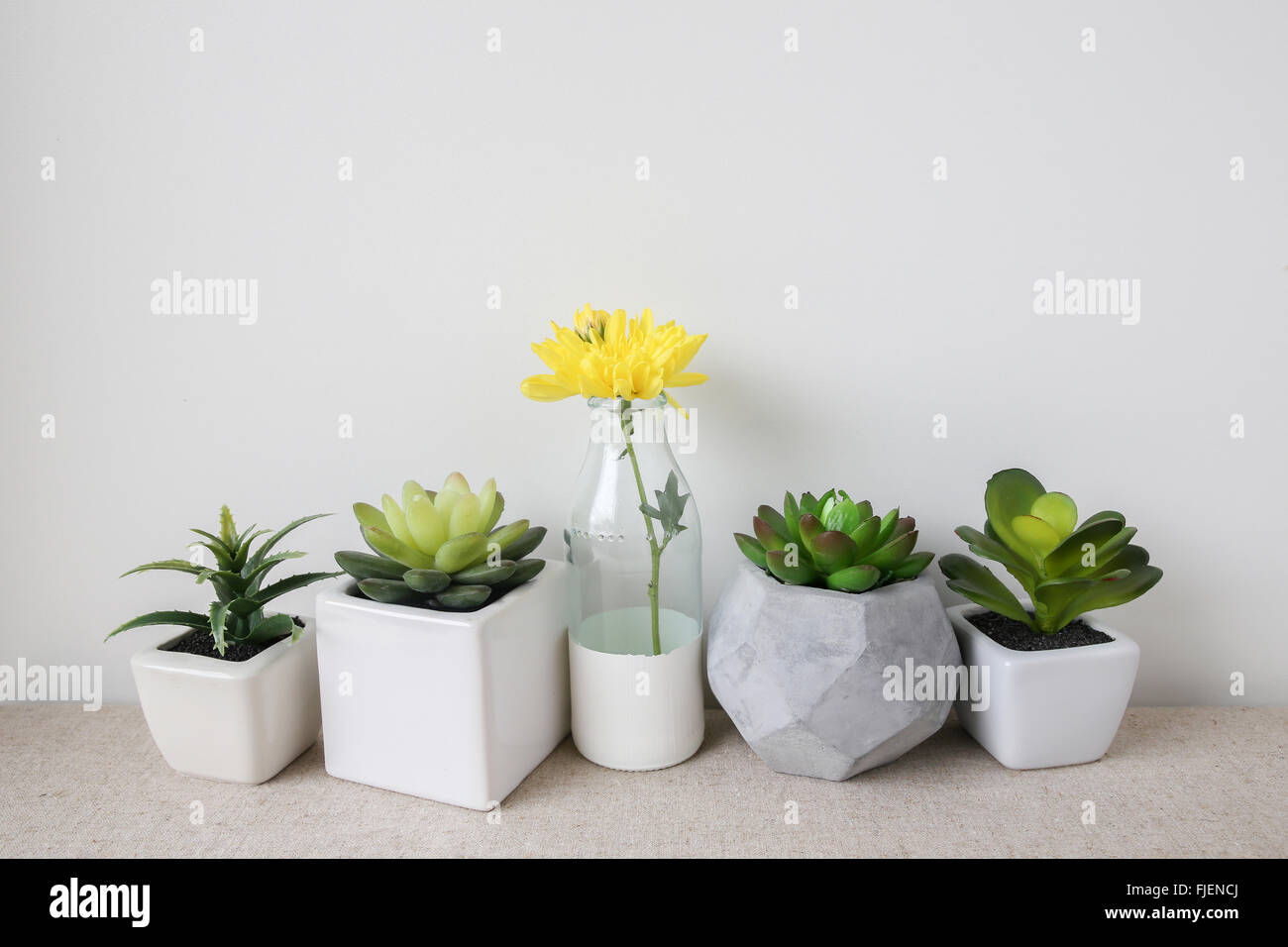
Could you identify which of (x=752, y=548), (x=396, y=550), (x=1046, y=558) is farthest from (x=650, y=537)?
(x=1046, y=558)

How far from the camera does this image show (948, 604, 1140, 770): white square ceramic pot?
0.70 meters

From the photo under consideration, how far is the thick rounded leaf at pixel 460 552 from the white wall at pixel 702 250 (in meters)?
0.14

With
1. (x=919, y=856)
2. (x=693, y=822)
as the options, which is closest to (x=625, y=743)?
(x=693, y=822)

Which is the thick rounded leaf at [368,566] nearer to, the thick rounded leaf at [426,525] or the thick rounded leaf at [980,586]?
the thick rounded leaf at [426,525]

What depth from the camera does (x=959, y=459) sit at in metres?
0.80

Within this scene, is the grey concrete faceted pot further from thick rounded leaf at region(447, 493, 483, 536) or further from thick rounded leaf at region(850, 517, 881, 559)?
thick rounded leaf at region(447, 493, 483, 536)

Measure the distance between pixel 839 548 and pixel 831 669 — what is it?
0.27 feet

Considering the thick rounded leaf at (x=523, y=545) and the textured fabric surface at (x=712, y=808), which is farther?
the thick rounded leaf at (x=523, y=545)

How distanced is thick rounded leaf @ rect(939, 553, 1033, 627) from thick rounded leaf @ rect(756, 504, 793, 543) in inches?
5.1

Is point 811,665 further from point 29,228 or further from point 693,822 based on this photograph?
point 29,228

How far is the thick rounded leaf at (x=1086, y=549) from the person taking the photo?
0.70 metres

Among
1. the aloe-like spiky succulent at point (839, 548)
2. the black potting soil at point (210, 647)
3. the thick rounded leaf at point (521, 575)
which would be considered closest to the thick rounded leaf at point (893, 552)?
the aloe-like spiky succulent at point (839, 548)

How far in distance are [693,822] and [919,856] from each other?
15cm

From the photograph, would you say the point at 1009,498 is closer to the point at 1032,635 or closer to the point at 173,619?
the point at 1032,635
